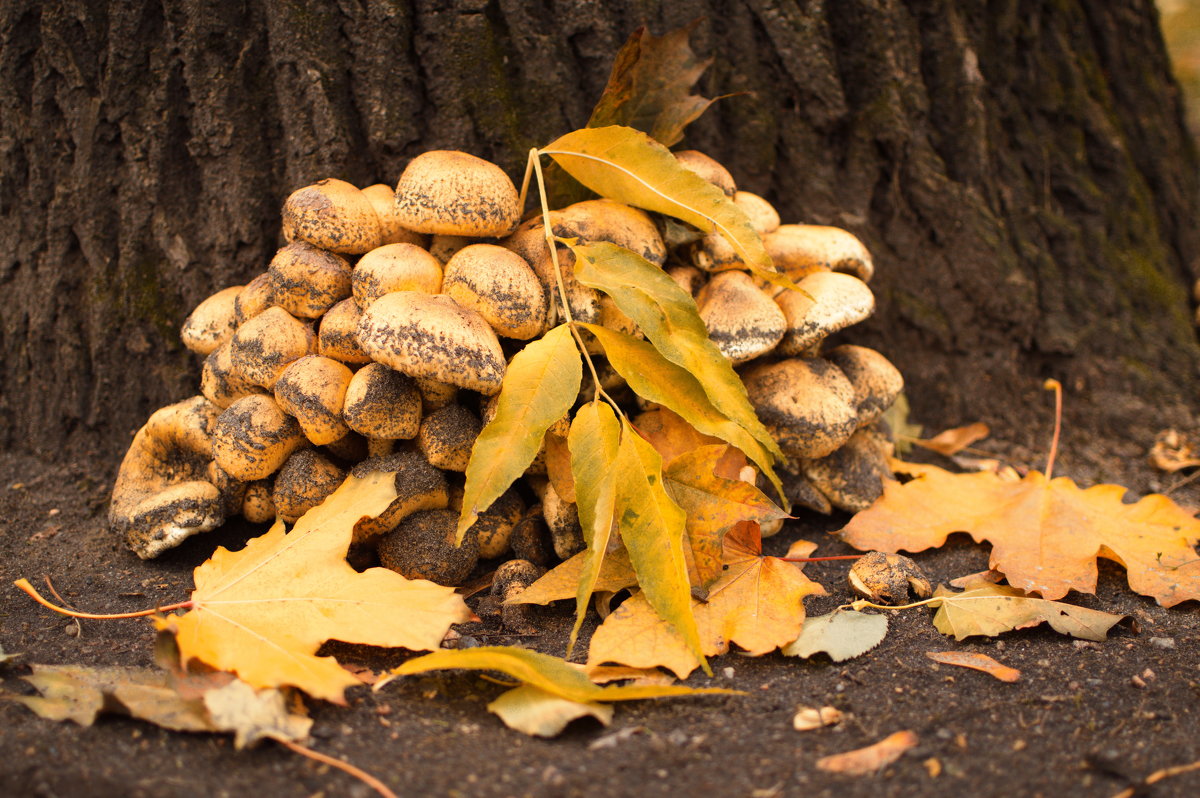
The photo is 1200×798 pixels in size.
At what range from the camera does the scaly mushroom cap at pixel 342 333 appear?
7.23ft

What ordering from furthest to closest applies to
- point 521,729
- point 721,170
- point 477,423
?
point 721,170, point 477,423, point 521,729

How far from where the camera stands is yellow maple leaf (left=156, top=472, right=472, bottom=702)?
A: 1685 millimetres

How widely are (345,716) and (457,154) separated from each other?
1393 mm

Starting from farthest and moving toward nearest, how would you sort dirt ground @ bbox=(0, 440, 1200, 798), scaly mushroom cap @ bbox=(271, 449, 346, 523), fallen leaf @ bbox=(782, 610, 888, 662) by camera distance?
scaly mushroom cap @ bbox=(271, 449, 346, 523) → fallen leaf @ bbox=(782, 610, 888, 662) → dirt ground @ bbox=(0, 440, 1200, 798)

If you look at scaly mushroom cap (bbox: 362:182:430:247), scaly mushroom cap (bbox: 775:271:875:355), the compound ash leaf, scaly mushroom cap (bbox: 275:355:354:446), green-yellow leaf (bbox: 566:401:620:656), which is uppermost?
scaly mushroom cap (bbox: 362:182:430:247)

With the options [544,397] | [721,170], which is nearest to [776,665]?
[544,397]

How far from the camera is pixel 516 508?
94.6 inches

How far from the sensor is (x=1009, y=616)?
2.06 meters

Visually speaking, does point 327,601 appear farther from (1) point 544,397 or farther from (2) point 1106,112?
(2) point 1106,112

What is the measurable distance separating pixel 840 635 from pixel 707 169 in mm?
1341

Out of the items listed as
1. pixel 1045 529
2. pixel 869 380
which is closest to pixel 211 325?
pixel 869 380

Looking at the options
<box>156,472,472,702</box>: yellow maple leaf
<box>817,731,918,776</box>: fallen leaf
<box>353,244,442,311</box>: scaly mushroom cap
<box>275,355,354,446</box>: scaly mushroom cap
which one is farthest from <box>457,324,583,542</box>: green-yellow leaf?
<box>817,731,918,776</box>: fallen leaf

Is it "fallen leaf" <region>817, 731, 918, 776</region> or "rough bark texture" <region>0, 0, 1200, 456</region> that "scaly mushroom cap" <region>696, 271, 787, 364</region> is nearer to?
"rough bark texture" <region>0, 0, 1200, 456</region>

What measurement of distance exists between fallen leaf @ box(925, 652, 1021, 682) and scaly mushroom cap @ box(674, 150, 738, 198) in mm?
1347
